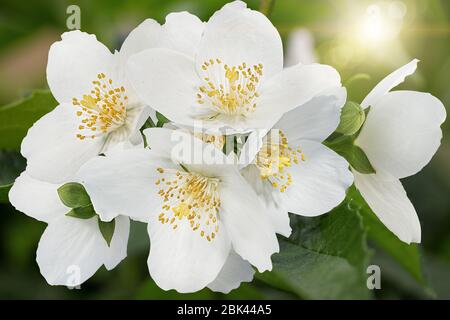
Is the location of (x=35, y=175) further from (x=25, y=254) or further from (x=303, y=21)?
(x=303, y=21)

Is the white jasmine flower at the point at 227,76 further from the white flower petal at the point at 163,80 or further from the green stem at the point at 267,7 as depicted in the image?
the green stem at the point at 267,7

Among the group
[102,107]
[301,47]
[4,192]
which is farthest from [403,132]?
[301,47]

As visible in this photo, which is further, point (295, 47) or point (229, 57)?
point (295, 47)

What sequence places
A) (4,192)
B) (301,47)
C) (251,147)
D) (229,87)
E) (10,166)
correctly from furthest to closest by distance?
(301,47), (10,166), (4,192), (229,87), (251,147)

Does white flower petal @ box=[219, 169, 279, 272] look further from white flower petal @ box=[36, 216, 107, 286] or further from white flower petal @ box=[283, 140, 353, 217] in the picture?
white flower petal @ box=[36, 216, 107, 286]

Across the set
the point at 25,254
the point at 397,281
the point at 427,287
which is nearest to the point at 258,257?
the point at 427,287

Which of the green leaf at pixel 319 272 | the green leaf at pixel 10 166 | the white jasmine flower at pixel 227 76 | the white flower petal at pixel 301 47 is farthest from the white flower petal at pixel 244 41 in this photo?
the white flower petal at pixel 301 47

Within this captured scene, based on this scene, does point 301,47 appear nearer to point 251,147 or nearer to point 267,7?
point 267,7
